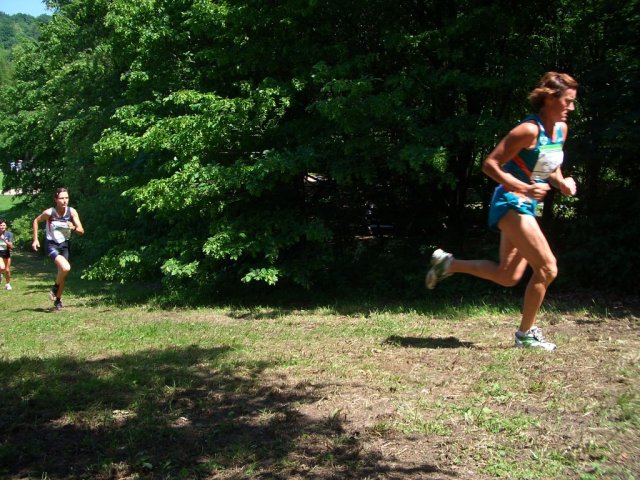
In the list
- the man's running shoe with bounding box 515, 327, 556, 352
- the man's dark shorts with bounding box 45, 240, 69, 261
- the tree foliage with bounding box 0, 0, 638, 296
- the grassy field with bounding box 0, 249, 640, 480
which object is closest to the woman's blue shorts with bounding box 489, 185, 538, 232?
the man's running shoe with bounding box 515, 327, 556, 352

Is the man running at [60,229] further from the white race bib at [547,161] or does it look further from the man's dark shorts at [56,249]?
the white race bib at [547,161]

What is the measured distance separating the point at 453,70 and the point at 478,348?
4323 millimetres

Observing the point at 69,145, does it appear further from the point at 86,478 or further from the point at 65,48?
the point at 86,478

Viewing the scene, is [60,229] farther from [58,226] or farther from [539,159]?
[539,159]

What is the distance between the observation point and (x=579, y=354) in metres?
4.85

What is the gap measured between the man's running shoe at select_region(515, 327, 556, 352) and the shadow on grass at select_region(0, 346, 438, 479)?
1762mm

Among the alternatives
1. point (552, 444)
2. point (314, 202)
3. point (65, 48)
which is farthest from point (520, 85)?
point (65, 48)

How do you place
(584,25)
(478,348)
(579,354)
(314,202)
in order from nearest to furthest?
(579,354), (478,348), (584,25), (314,202)

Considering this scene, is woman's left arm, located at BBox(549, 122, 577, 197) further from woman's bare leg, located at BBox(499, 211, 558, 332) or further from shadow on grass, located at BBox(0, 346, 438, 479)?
shadow on grass, located at BBox(0, 346, 438, 479)

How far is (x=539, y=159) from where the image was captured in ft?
15.5

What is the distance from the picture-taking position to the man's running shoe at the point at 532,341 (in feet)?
16.4

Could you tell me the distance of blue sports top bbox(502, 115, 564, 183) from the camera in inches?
186

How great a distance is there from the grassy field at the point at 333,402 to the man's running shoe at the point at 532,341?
12cm

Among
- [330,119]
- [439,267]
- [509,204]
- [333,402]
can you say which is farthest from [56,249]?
[509,204]
